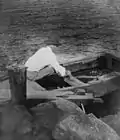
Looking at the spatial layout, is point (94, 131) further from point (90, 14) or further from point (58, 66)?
point (90, 14)

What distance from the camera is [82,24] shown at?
28000 mm

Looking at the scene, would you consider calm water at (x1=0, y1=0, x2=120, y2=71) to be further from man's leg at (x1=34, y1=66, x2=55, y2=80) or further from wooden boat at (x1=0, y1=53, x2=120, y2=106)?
man's leg at (x1=34, y1=66, x2=55, y2=80)

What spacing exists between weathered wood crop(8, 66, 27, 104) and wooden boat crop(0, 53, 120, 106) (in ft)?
1.49

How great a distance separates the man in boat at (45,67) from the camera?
912 centimetres

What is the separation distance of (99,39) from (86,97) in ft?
51.1

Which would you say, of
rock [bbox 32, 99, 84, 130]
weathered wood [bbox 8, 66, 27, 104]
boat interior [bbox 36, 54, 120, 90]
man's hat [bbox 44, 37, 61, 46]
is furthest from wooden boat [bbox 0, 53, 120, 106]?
man's hat [bbox 44, 37, 61, 46]

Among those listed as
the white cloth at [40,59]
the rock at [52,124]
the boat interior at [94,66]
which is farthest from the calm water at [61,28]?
the rock at [52,124]

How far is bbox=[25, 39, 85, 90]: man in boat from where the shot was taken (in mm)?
9118

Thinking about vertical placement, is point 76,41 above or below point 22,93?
below

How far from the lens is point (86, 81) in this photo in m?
10.6

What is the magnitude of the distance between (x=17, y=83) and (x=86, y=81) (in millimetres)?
3647

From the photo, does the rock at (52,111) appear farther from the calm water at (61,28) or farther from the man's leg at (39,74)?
the calm water at (61,28)

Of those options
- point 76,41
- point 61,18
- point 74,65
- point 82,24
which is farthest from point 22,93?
point 61,18

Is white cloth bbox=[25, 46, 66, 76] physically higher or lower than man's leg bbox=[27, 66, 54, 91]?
higher
